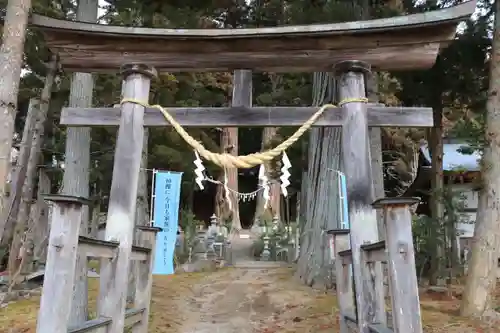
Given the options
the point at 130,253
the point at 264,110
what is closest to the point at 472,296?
the point at 264,110

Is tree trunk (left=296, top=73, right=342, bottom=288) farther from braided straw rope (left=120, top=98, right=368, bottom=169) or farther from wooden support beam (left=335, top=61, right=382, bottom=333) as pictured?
braided straw rope (left=120, top=98, right=368, bottom=169)

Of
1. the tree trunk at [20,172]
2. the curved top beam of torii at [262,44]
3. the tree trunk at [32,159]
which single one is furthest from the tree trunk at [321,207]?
the tree trunk at [20,172]

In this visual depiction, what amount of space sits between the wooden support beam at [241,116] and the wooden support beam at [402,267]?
1.40 meters

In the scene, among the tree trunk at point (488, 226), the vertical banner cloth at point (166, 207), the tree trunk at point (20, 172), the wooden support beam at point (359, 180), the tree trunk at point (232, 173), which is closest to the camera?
the wooden support beam at point (359, 180)

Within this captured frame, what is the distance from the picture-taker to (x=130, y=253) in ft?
14.1

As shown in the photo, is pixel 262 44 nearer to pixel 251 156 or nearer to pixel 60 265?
pixel 251 156

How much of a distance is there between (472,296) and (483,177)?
158 centimetres

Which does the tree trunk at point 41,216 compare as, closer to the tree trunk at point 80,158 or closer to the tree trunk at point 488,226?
the tree trunk at point 80,158

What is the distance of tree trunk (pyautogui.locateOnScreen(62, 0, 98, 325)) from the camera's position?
5844 millimetres

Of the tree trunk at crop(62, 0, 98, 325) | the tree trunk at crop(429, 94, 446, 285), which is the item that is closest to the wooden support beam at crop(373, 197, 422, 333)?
the tree trunk at crop(62, 0, 98, 325)

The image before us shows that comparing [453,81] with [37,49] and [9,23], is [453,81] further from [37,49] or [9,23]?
[37,49]

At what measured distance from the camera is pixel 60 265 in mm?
3184

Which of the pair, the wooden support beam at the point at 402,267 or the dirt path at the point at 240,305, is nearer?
the wooden support beam at the point at 402,267

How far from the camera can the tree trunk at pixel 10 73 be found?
508 centimetres
